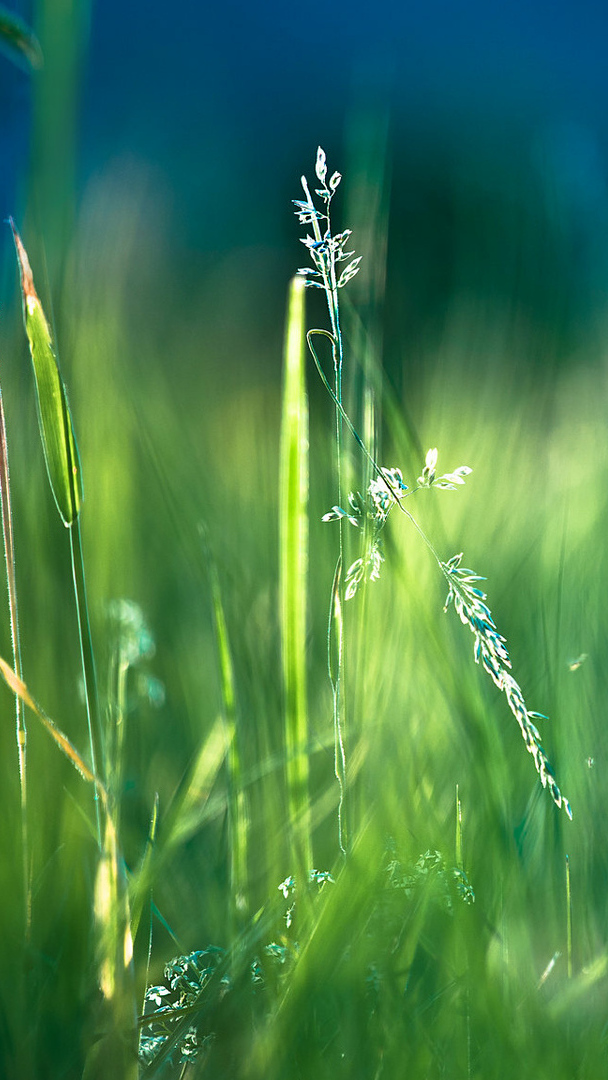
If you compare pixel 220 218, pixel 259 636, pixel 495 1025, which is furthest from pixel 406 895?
pixel 220 218

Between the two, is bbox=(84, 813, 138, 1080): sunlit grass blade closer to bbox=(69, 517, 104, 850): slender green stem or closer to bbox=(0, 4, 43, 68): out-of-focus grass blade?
bbox=(69, 517, 104, 850): slender green stem

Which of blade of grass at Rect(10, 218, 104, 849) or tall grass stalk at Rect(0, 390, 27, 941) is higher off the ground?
blade of grass at Rect(10, 218, 104, 849)

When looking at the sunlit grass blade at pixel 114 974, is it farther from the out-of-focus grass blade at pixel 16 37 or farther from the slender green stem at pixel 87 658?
the out-of-focus grass blade at pixel 16 37

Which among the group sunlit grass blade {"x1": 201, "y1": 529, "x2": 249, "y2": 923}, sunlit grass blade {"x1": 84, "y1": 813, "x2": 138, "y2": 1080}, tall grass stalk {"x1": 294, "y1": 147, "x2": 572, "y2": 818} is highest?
tall grass stalk {"x1": 294, "y1": 147, "x2": 572, "y2": 818}

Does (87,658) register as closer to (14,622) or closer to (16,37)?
(14,622)

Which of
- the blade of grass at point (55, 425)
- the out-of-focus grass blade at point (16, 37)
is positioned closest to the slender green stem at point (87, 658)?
the blade of grass at point (55, 425)

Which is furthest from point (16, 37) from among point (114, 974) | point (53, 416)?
point (114, 974)

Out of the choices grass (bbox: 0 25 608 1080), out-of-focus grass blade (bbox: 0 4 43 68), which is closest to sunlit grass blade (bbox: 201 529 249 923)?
grass (bbox: 0 25 608 1080)
